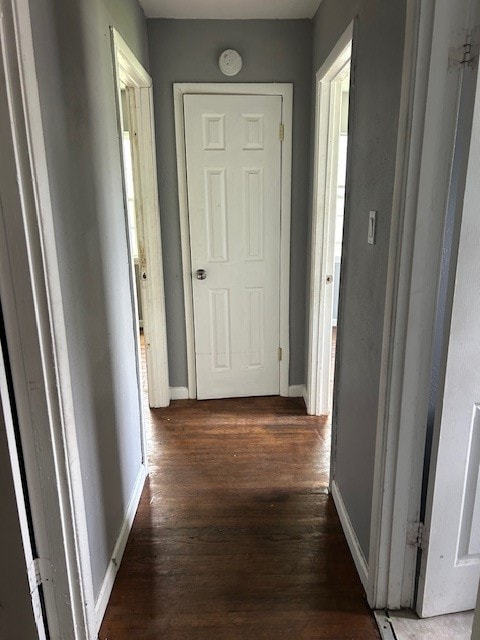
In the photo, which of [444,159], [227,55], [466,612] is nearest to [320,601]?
[466,612]

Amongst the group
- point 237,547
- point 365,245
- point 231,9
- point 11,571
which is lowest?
point 237,547

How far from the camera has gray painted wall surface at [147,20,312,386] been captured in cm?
255

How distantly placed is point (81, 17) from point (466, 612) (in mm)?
2331

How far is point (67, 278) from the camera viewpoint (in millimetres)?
1284

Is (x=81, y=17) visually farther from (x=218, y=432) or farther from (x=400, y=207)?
(x=218, y=432)

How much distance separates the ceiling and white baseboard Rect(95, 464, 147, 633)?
2407mm

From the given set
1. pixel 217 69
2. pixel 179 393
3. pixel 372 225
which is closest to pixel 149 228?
pixel 217 69

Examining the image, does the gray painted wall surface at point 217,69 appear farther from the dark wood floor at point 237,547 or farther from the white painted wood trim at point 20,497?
the white painted wood trim at point 20,497

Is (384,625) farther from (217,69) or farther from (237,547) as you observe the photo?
(217,69)

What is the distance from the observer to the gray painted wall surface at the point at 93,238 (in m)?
1.23

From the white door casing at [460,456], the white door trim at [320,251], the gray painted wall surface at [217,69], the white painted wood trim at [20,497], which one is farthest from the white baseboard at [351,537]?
the gray painted wall surface at [217,69]

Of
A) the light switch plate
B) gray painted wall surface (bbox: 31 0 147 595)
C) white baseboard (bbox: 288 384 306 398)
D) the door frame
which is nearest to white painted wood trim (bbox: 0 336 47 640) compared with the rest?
gray painted wall surface (bbox: 31 0 147 595)

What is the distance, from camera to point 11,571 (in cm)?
125

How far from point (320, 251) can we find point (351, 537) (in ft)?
5.09
